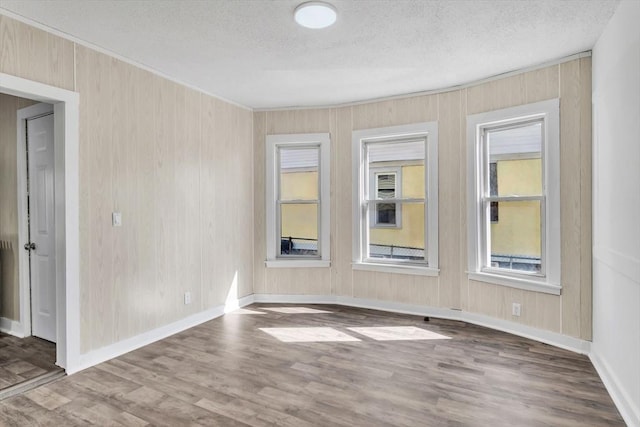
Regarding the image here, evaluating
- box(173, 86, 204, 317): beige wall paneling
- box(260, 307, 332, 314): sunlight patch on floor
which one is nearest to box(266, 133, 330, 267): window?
box(260, 307, 332, 314): sunlight patch on floor

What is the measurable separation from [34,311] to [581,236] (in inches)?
209

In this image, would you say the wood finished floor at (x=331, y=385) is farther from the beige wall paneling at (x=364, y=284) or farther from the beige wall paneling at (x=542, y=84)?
the beige wall paneling at (x=542, y=84)

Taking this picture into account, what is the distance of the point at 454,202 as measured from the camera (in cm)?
427

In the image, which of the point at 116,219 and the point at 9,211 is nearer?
the point at 116,219

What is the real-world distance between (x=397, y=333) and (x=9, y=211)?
4.27 m

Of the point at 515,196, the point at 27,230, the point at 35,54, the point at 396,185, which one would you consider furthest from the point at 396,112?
the point at 27,230

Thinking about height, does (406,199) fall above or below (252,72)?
below

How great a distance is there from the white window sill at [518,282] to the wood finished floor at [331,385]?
1.67 feet

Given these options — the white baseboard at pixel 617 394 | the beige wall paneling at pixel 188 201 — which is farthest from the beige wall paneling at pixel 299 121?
the white baseboard at pixel 617 394

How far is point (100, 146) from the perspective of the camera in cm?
321

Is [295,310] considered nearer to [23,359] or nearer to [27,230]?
[23,359]

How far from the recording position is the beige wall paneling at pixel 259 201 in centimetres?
514

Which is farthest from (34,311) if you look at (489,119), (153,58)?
(489,119)

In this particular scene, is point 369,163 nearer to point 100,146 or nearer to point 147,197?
point 147,197
